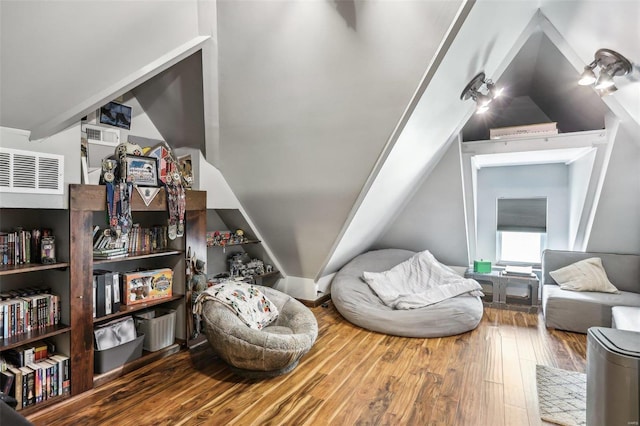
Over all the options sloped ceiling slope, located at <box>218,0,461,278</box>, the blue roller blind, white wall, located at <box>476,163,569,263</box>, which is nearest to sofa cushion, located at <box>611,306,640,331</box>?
white wall, located at <box>476,163,569,263</box>

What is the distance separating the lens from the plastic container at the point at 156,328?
9.53ft

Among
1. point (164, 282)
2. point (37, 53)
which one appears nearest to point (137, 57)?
point (37, 53)

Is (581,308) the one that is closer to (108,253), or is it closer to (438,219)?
(438,219)

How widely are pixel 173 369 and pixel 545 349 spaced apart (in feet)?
11.2

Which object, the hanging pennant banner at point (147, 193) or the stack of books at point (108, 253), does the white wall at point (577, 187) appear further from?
the stack of books at point (108, 253)

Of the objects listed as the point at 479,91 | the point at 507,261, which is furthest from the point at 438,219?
the point at 479,91

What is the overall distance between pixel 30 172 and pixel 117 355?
4.87 ft

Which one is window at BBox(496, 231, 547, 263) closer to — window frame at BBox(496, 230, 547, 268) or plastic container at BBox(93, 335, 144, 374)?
window frame at BBox(496, 230, 547, 268)

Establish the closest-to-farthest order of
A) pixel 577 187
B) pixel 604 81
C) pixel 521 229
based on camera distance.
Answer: pixel 604 81
pixel 577 187
pixel 521 229

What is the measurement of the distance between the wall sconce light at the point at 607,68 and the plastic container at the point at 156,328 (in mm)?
4083

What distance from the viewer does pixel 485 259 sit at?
5242 millimetres

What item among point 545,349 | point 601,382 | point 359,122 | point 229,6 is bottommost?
point 545,349

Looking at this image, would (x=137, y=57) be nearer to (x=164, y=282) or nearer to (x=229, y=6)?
(x=229, y=6)

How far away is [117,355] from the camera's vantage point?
8.53 feet
